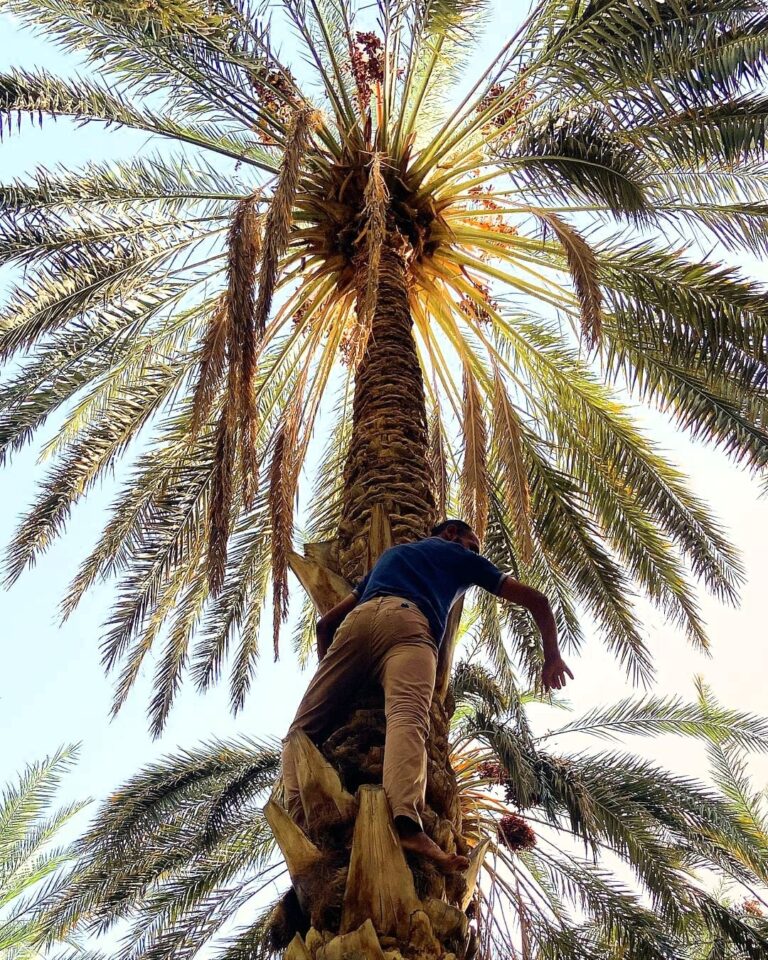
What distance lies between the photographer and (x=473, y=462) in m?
8.80

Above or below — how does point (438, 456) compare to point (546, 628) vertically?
above

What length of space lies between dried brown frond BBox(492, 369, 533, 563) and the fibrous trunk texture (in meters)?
1.79

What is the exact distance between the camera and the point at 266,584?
10.7 m

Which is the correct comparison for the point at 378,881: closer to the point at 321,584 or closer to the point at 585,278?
the point at 321,584

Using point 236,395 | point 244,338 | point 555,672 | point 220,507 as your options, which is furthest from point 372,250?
point 555,672

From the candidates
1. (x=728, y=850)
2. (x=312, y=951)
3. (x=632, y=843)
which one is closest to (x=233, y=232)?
(x=312, y=951)

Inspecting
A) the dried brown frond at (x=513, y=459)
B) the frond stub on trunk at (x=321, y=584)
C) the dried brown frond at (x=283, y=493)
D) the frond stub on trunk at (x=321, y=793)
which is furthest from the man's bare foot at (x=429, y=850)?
the dried brown frond at (x=513, y=459)

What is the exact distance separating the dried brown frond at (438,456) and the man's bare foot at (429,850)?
17.7 feet

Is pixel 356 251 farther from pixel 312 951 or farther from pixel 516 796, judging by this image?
pixel 312 951

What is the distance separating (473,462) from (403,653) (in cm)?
465

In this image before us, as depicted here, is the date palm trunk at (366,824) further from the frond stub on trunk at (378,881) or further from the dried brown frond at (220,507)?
the dried brown frond at (220,507)

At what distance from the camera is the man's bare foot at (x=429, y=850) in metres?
3.71

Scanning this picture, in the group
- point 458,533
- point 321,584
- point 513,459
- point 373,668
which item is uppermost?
point 513,459

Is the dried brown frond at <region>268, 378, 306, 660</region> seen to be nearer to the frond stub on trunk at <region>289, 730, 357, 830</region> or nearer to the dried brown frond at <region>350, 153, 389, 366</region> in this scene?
the dried brown frond at <region>350, 153, 389, 366</region>
